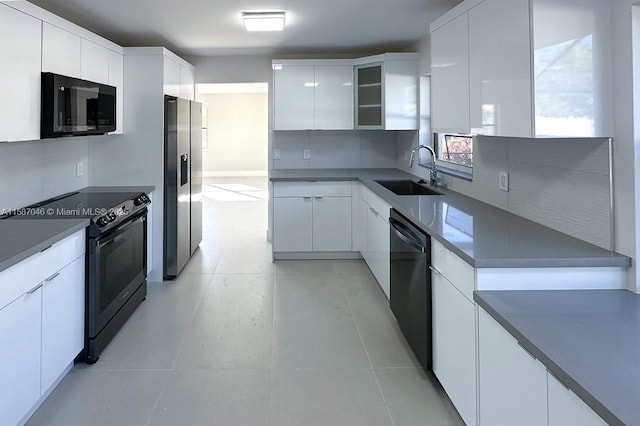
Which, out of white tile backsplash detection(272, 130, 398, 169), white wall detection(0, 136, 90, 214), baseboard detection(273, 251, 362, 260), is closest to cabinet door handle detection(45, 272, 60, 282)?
white wall detection(0, 136, 90, 214)

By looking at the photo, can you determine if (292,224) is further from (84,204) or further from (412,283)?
(412,283)

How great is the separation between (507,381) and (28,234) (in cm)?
223

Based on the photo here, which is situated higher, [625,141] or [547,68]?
[547,68]

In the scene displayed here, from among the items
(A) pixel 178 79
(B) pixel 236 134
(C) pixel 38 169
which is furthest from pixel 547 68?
(B) pixel 236 134

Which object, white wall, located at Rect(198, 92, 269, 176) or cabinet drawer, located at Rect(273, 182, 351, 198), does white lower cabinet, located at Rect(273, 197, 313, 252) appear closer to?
cabinet drawer, located at Rect(273, 182, 351, 198)

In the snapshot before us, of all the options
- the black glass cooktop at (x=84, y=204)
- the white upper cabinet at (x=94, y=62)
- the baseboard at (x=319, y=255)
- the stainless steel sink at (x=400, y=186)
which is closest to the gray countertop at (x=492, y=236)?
the stainless steel sink at (x=400, y=186)

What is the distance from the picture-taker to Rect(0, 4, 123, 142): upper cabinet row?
243 cm

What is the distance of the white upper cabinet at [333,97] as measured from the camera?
5.21 metres

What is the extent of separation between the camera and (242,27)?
4.26 metres

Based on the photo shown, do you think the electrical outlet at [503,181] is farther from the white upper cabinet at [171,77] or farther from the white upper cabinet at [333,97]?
the white upper cabinet at [171,77]

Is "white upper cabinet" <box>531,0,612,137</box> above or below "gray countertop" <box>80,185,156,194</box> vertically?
above

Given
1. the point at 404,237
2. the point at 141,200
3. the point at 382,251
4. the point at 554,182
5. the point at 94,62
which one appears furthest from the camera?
the point at 382,251

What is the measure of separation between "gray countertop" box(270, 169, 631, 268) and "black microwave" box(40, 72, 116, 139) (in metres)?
2.20

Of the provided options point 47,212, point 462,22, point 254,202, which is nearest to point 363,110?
point 462,22
